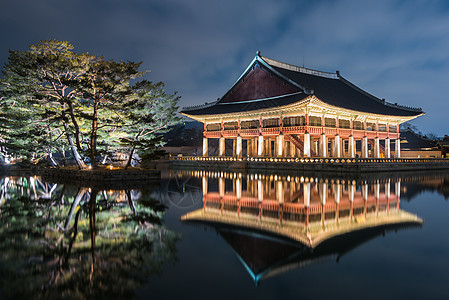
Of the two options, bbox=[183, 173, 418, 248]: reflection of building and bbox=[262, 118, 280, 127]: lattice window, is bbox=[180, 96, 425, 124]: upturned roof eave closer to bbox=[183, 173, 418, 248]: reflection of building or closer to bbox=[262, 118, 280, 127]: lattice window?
bbox=[262, 118, 280, 127]: lattice window

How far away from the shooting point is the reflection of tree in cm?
495

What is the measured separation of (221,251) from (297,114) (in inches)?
1311

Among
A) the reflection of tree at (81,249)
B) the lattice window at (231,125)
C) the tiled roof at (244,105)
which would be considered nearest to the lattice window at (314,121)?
the tiled roof at (244,105)

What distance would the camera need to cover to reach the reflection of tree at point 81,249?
16.2 ft

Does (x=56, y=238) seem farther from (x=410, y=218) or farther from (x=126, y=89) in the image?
(x=126, y=89)

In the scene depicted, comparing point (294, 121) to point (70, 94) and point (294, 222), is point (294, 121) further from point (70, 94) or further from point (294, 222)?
point (294, 222)

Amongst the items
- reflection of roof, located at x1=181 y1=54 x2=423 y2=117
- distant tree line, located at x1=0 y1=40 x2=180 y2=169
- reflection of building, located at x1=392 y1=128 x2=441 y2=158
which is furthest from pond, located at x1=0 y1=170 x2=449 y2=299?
reflection of building, located at x1=392 y1=128 x2=441 y2=158

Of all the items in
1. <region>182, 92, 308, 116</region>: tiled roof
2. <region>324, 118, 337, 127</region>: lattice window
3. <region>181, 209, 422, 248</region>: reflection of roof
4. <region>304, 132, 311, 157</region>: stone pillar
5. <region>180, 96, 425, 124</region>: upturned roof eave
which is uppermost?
<region>182, 92, 308, 116</region>: tiled roof

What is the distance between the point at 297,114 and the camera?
125 ft

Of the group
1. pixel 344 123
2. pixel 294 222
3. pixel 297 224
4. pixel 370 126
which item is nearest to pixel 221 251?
pixel 297 224

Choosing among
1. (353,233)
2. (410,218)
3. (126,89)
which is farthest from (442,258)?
(126,89)

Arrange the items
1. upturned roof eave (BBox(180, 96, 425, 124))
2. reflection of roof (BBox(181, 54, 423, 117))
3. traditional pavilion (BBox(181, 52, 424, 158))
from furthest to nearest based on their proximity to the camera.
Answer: reflection of roof (BBox(181, 54, 423, 117)) < traditional pavilion (BBox(181, 52, 424, 158)) < upturned roof eave (BBox(180, 96, 425, 124))

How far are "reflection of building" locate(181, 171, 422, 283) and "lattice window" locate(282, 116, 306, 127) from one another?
21964 mm

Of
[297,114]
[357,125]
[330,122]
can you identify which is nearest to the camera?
[297,114]
